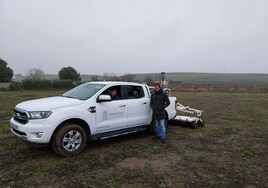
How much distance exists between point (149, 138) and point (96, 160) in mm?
2336

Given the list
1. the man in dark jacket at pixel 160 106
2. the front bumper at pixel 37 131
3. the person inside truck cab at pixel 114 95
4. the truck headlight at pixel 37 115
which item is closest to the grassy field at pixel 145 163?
the man in dark jacket at pixel 160 106

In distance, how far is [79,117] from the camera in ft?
18.4

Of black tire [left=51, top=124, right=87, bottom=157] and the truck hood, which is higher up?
the truck hood

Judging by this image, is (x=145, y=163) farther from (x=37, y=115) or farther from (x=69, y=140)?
(x=37, y=115)

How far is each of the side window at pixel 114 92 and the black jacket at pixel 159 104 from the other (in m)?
1.03

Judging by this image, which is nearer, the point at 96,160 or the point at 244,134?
the point at 96,160

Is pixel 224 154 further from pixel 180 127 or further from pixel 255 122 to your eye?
pixel 255 122

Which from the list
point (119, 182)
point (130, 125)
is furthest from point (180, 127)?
point (119, 182)

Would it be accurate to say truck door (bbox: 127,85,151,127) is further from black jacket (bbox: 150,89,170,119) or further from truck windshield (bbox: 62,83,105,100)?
truck windshield (bbox: 62,83,105,100)

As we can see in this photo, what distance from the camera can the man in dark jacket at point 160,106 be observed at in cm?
700

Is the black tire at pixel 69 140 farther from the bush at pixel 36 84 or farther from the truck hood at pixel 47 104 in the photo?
the bush at pixel 36 84

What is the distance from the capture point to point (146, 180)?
4.49 metres

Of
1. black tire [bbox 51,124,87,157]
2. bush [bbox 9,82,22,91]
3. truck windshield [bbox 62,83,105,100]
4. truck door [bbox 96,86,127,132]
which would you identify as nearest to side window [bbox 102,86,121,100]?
truck door [bbox 96,86,127,132]

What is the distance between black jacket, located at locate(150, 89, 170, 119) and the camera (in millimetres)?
6996
